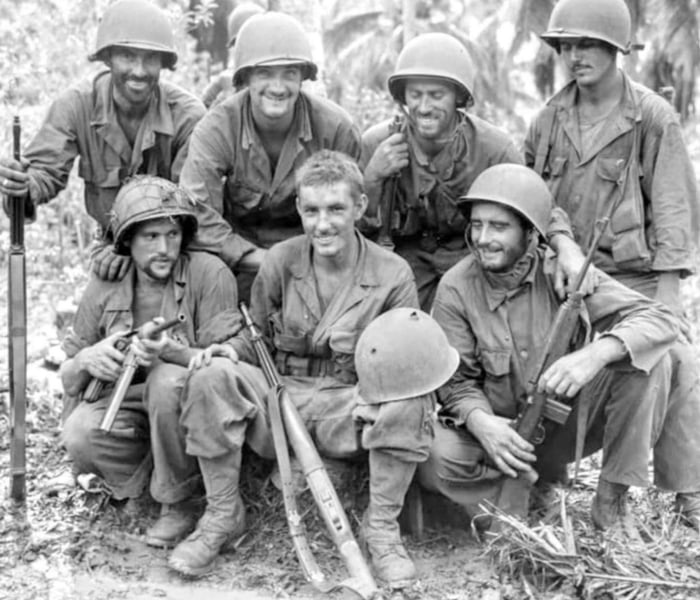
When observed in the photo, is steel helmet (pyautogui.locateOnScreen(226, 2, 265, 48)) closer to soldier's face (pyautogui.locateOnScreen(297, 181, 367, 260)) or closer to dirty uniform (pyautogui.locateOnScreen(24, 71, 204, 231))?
dirty uniform (pyautogui.locateOnScreen(24, 71, 204, 231))

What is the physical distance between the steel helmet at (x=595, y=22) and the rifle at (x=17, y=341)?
3.13 m

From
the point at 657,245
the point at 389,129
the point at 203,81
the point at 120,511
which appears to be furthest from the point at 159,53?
the point at 203,81

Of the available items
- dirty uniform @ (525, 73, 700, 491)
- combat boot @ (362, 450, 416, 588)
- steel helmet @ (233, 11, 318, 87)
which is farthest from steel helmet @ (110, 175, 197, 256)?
dirty uniform @ (525, 73, 700, 491)

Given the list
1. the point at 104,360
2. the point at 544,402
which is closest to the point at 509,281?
the point at 544,402

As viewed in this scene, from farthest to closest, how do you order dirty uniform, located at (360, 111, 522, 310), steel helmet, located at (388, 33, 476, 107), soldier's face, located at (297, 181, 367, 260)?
dirty uniform, located at (360, 111, 522, 310), steel helmet, located at (388, 33, 476, 107), soldier's face, located at (297, 181, 367, 260)

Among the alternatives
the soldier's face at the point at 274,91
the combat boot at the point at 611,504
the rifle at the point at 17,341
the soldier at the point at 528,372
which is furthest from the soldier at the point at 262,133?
the combat boot at the point at 611,504

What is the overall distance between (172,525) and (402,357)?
1.52 meters

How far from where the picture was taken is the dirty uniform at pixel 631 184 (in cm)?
566

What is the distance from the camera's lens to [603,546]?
470cm

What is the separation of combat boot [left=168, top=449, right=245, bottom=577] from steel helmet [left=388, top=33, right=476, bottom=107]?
7.81 feet

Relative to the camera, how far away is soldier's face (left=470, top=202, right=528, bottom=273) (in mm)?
5145

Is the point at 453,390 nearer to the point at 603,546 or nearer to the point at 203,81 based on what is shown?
the point at 603,546

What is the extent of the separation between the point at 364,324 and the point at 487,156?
147 cm

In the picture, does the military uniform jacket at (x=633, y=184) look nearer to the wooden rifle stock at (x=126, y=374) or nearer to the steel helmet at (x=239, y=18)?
the wooden rifle stock at (x=126, y=374)
